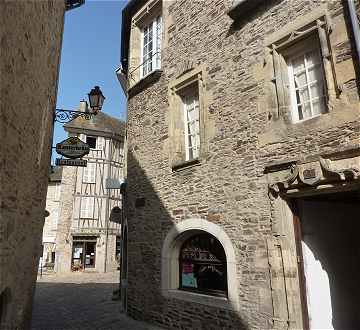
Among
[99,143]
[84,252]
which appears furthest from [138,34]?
[84,252]

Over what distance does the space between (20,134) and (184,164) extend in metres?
3.27

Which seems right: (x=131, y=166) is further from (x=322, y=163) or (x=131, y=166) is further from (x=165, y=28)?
(x=322, y=163)

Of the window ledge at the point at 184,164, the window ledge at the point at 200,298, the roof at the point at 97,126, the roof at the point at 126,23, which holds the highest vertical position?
the roof at the point at 97,126

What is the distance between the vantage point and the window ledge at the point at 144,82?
7.88m

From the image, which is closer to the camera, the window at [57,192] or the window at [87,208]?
the window at [87,208]

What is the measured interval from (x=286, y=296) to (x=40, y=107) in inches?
186

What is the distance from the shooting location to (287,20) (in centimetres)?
521

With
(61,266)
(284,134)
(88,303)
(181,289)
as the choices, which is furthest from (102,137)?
(284,134)

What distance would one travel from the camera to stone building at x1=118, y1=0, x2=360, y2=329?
4.52m

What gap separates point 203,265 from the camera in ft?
20.6

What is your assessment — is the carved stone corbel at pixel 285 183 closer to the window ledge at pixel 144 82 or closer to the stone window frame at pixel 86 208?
the window ledge at pixel 144 82

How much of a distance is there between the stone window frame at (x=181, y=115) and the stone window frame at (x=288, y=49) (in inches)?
61.6

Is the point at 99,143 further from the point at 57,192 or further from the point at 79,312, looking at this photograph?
the point at 79,312

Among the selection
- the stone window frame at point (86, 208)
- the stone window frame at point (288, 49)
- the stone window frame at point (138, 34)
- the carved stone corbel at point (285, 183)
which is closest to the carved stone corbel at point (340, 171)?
the carved stone corbel at point (285, 183)
